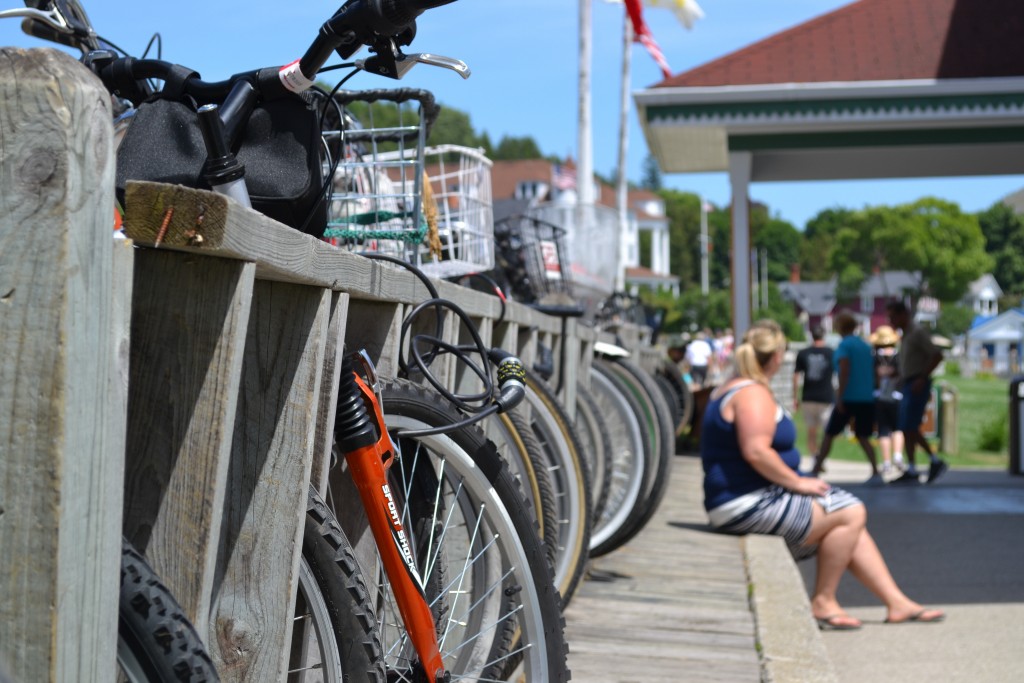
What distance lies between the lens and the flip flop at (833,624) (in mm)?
5820

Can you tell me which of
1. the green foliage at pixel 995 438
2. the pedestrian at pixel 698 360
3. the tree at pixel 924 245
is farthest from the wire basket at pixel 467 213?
the tree at pixel 924 245

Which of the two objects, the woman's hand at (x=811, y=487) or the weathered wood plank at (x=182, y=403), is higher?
the weathered wood plank at (x=182, y=403)

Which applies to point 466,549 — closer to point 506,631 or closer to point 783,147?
point 506,631

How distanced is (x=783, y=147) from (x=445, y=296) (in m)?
8.70

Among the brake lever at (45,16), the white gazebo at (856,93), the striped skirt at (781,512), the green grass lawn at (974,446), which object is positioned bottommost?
the green grass lawn at (974,446)

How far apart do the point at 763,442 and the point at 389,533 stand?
166 inches

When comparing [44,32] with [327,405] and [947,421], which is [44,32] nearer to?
[327,405]

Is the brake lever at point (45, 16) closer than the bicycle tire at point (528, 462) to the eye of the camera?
Yes

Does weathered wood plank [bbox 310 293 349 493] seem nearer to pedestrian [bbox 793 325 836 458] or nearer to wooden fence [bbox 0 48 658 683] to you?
wooden fence [bbox 0 48 658 683]

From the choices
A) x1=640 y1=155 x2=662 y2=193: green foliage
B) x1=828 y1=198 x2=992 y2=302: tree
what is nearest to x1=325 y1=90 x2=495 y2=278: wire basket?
x1=828 y1=198 x2=992 y2=302: tree

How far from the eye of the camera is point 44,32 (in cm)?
267

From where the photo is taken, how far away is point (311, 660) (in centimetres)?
231

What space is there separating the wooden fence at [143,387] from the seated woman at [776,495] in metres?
3.83

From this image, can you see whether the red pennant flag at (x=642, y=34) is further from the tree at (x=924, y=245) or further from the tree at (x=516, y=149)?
the tree at (x=516, y=149)
